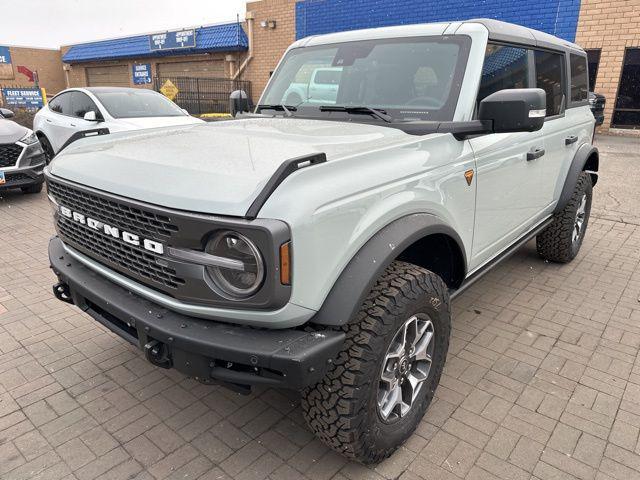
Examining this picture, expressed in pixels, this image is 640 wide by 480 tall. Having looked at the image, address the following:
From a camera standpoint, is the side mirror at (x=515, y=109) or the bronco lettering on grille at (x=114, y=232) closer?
the bronco lettering on grille at (x=114, y=232)

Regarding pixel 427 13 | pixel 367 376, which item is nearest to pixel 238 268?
pixel 367 376

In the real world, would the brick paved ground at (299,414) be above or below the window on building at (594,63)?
below

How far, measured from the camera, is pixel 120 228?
2.19 meters

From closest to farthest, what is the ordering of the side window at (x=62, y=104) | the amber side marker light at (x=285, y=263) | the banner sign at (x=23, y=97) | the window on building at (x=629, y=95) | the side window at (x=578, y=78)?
the amber side marker light at (x=285, y=263) → the side window at (x=578, y=78) → the side window at (x=62, y=104) → the window on building at (x=629, y=95) → the banner sign at (x=23, y=97)

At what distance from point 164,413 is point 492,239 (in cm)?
235

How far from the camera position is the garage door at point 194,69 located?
22672 mm

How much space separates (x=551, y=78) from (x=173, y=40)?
23.4 metres

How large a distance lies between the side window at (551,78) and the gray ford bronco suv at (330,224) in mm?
277

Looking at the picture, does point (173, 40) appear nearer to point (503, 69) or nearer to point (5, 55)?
point (5, 55)

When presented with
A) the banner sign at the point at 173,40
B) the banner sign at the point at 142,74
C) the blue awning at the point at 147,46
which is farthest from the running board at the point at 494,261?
the banner sign at the point at 142,74

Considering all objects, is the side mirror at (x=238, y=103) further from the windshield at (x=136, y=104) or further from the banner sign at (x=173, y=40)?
the banner sign at (x=173, y=40)

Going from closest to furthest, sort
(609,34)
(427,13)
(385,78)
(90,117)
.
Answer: (385,78)
(90,117)
(609,34)
(427,13)

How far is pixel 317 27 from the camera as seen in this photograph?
18.4m

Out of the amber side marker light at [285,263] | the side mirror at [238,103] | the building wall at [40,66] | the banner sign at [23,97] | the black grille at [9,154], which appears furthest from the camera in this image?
the building wall at [40,66]
